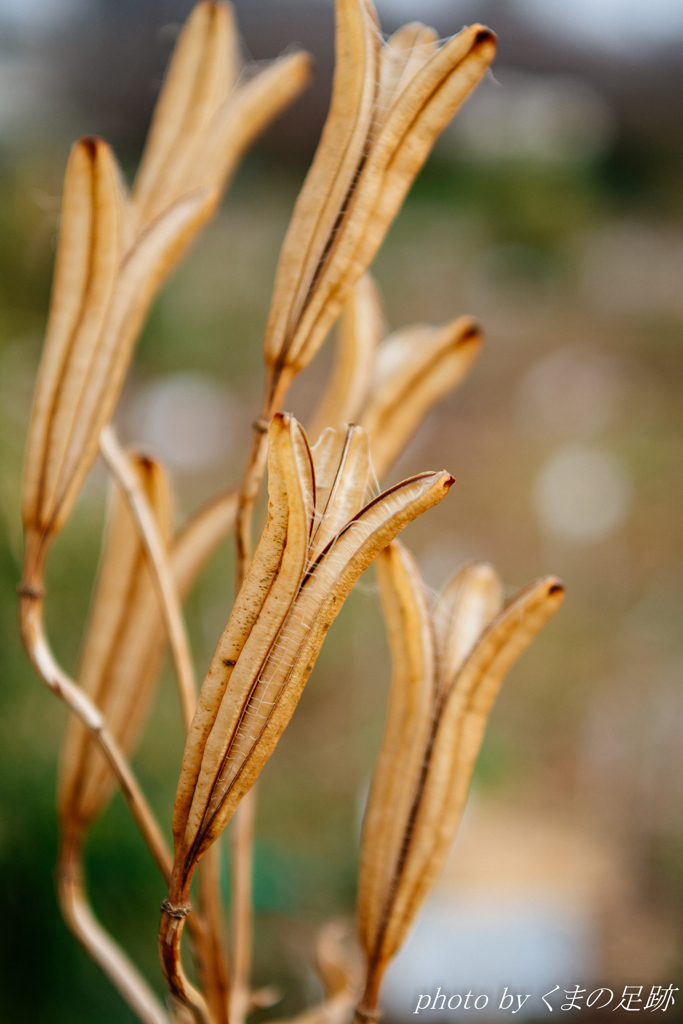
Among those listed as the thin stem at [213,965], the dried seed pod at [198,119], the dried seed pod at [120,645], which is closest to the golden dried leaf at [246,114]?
the dried seed pod at [198,119]

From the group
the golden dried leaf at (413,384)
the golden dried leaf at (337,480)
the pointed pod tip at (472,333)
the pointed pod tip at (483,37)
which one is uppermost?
the pointed pod tip at (483,37)

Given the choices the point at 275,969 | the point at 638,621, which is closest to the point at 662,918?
the point at 275,969

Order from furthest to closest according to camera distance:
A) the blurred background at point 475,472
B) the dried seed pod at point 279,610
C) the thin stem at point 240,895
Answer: the blurred background at point 475,472 < the thin stem at point 240,895 < the dried seed pod at point 279,610

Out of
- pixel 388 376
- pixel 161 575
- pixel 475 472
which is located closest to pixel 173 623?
pixel 161 575

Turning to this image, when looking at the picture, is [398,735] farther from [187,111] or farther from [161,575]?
[187,111]

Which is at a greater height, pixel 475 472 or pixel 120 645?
pixel 475 472

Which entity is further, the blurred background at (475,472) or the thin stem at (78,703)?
the blurred background at (475,472)

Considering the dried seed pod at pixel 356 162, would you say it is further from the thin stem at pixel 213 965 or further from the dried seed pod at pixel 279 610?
the thin stem at pixel 213 965
